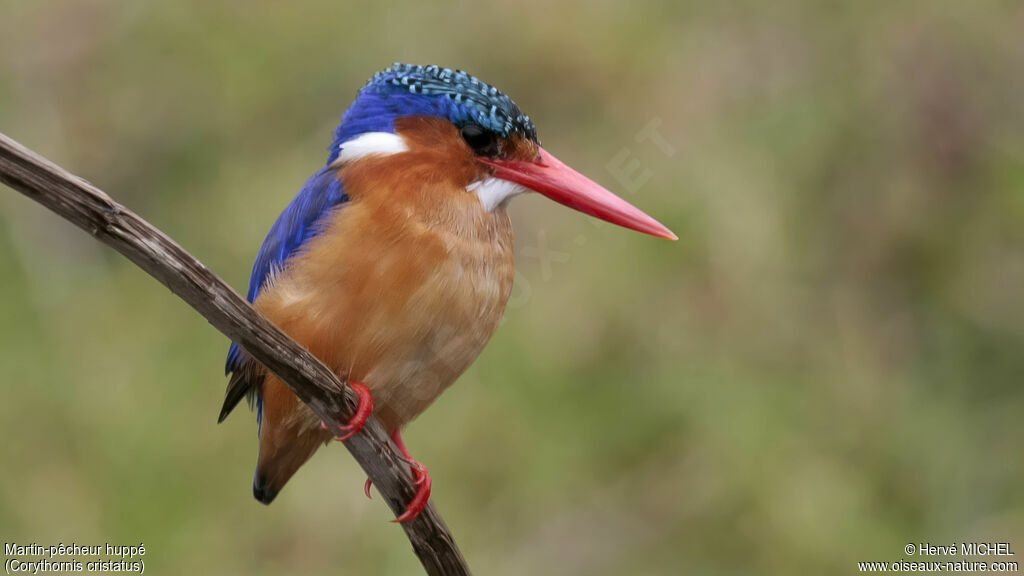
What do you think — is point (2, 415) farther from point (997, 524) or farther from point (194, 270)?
point (997, 524)

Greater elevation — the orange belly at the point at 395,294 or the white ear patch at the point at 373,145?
the white ear patch at the point at 373,145

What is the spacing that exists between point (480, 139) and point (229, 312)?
0.63m

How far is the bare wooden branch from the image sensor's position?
41.1 inches

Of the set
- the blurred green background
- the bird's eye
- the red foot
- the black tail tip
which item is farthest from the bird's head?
the blurred green background

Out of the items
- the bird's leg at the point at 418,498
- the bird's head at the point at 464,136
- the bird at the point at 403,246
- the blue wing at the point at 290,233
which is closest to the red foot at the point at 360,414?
the bird at the point at 403,246

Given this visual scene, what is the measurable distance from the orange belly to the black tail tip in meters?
0.26

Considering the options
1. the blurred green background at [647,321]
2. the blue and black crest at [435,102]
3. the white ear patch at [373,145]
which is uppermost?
the blue and black crest at [435,102]

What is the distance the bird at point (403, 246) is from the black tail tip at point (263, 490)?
0.09m

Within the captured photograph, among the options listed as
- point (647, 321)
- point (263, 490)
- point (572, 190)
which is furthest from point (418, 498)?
point (647, 321)

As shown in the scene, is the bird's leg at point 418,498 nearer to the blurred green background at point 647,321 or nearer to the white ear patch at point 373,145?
the white ear patch at point 373,145

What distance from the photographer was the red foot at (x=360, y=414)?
1490 mm

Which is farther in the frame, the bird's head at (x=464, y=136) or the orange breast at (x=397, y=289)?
the bird's head at (x=464, y=136)

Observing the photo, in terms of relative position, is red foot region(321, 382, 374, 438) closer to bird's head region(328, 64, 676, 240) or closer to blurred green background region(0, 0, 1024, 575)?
bird's head region(328, 64, 676, 240)

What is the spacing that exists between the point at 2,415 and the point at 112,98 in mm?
1201
